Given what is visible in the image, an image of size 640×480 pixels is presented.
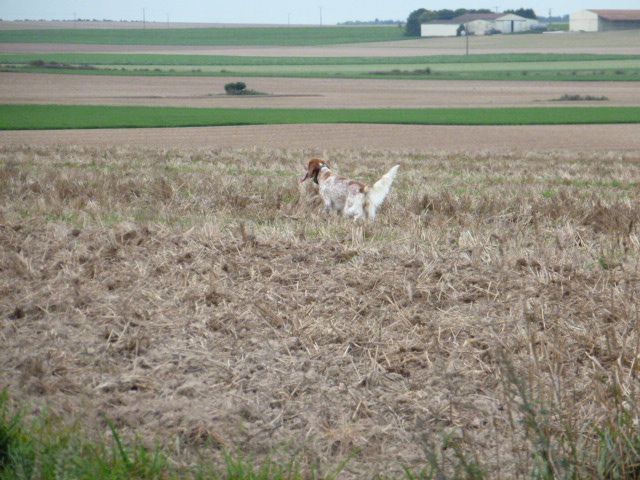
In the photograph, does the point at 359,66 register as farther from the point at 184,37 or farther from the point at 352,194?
the point at 352,194

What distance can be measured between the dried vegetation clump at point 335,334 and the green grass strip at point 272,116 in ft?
101

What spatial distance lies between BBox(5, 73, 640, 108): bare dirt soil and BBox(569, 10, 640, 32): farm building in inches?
3524

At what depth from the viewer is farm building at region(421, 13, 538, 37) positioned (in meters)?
175

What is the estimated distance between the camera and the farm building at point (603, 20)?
16375cm

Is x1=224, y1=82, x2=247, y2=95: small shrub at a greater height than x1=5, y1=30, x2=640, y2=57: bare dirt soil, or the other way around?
x1=5, y1=30, x2=640, y2=57: bare dirt soil

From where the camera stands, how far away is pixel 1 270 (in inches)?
360

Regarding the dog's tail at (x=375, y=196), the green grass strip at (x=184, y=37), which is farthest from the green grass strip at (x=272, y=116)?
the green grass strip at (x=184, y=37)

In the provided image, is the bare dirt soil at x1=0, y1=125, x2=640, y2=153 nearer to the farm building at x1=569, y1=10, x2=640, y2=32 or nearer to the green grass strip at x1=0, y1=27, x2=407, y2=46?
the farm building at x1=569, y1=10, x2=640, y2=32

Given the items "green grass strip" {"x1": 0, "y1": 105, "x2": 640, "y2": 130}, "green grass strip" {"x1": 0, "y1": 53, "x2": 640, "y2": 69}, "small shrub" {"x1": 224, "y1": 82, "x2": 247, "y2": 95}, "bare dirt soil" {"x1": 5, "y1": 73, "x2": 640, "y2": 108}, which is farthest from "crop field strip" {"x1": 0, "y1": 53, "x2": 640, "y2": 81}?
"green grass strip" {"x1": 0, "y1": 105, "x2": 640, "y2": 130}

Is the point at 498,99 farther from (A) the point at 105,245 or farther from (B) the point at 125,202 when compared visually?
(A) the point at 105,245

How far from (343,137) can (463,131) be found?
20.0ft

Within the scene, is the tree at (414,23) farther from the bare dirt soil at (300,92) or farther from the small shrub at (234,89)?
the small shrub at (234,89)

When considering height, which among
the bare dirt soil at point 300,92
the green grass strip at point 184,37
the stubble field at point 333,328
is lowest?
the bare dirt soil at point 300,92

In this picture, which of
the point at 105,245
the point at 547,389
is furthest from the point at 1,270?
the point at 547,389
